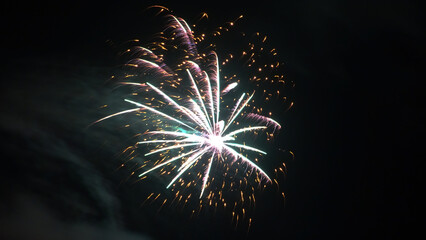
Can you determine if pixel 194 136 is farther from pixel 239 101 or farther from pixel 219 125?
pixel 239 101

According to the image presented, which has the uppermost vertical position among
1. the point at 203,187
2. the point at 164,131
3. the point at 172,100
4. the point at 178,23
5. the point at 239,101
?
the point at 178,23

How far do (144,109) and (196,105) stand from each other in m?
3.08

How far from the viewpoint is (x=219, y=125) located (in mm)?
23609

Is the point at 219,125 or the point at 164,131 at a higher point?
the point at 219,125

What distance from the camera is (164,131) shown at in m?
23.2

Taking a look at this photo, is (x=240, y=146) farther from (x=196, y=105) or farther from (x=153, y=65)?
(x=153, y=65)

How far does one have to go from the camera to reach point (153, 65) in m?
22.7

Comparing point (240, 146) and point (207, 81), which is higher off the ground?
point (207, 81)

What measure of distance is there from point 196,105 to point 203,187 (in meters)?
4.80

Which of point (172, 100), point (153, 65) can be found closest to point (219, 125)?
point (172, 100)

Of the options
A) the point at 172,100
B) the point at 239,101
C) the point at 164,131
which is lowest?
the point at 164,131

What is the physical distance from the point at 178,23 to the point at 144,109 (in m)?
5.27

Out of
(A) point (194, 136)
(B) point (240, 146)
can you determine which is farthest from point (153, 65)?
(B) point (240, 146)

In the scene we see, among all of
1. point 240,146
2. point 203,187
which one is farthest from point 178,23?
point 203,187
